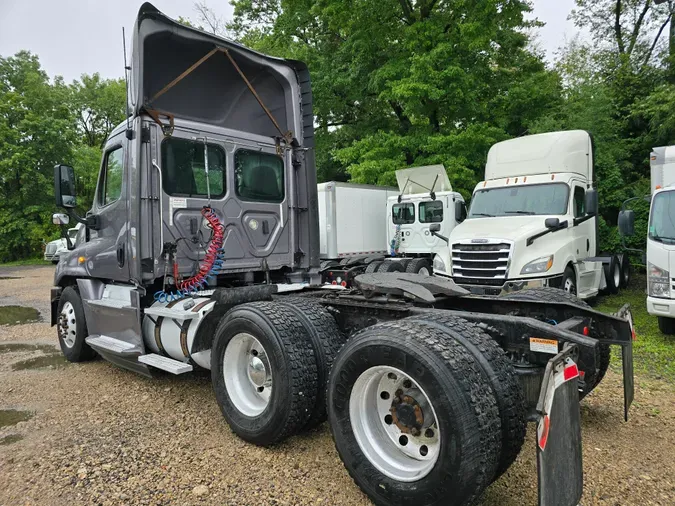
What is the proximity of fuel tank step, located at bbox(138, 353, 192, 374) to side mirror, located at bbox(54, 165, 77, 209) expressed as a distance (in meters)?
1.96

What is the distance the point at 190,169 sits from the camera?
497cm

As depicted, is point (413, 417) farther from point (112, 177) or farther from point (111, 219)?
point (112, 177)

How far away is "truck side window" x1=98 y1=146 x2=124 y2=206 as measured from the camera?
5039 millimetres

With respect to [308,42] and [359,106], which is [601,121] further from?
[308,42]

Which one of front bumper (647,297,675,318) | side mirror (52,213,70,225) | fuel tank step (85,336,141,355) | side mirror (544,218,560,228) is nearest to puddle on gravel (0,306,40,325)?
side mirror (52,213,70,225)

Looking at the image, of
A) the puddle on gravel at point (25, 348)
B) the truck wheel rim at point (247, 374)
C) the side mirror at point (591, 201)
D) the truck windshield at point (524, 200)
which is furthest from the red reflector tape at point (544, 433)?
the side mirror at point (591, 201)

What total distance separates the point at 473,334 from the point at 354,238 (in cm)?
1057

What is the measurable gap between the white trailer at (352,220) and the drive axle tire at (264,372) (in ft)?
27.5

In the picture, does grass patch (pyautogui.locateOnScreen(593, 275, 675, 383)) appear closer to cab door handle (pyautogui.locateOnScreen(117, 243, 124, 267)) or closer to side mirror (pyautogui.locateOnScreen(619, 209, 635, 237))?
side mirror (pyautogui.locateOnScreen(619, 209, 635, 237))

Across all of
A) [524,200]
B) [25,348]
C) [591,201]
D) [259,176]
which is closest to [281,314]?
[259,176]

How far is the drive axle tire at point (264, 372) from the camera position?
3.33 meters

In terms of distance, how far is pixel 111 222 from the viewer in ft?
16.7

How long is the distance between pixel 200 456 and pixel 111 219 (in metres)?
2.87

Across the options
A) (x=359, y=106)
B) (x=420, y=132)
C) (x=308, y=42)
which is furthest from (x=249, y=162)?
(x=308, y=42)
